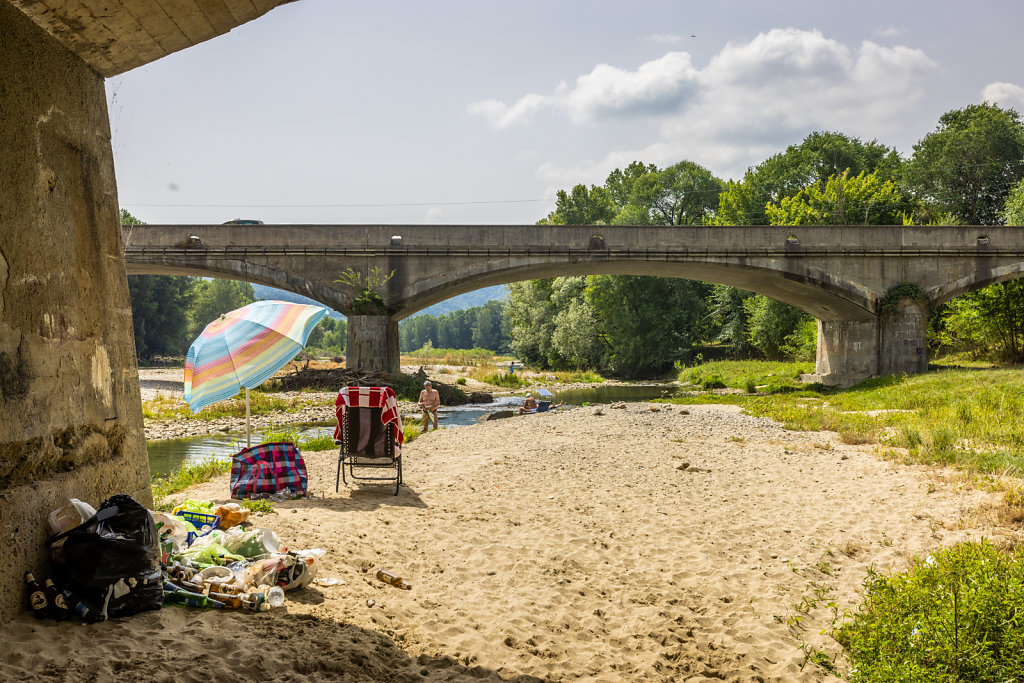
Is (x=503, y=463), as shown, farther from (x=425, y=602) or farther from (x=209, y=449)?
(x=209, y=449)

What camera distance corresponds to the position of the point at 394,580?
482 centimetres

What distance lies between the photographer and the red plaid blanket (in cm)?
757

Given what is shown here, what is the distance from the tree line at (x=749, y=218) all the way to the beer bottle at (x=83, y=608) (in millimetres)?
33532

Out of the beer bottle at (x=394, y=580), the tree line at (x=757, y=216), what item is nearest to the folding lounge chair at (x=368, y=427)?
the beer bottle at (x=394, y=580)

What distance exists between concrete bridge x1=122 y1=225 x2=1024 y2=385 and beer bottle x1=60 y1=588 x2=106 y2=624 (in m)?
21.3

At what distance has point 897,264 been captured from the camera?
23.9 m

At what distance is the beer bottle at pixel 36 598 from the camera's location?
3146 millimetres

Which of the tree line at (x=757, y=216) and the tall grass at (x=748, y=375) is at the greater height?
the tree line at (x=757, y=216)

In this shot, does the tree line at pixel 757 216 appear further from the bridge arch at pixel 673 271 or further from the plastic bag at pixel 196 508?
the plastic bag at pixel 196 508

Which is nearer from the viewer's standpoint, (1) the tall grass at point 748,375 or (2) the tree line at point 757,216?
(1) the tall grass at point 748,375

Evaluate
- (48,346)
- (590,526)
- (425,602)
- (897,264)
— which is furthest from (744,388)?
(48,346)

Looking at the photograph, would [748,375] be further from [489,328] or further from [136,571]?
[489,328]

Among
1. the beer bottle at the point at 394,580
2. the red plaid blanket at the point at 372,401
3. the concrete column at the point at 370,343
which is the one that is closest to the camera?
the beer bottle at the point at 394,580

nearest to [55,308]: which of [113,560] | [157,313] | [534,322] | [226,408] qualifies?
[113,560]
